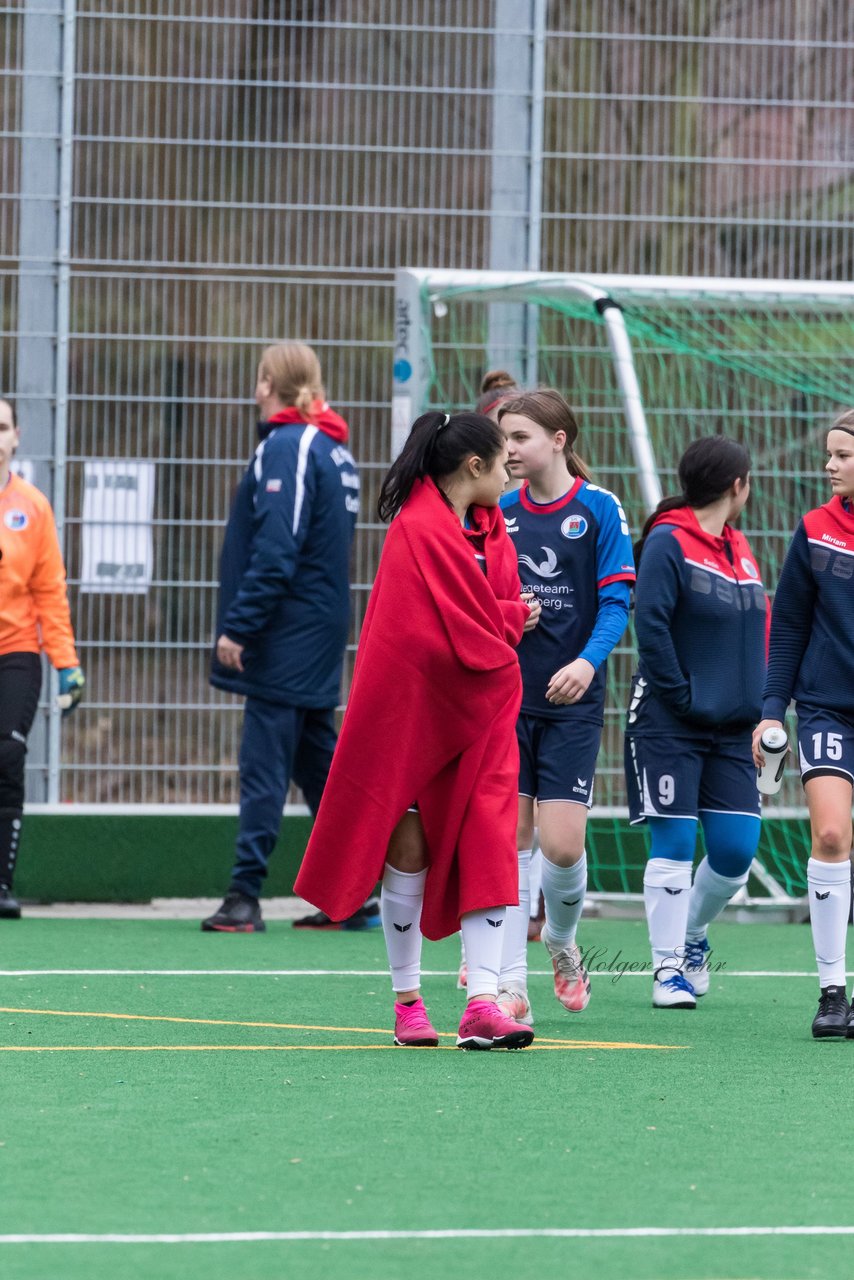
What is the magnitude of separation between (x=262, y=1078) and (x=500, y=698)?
1133mm

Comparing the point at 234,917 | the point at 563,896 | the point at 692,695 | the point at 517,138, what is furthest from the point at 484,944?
the point at 517,138

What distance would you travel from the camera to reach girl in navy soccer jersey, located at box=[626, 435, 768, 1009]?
6867 millimetres

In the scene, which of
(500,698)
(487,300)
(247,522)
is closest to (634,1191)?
(500,698)

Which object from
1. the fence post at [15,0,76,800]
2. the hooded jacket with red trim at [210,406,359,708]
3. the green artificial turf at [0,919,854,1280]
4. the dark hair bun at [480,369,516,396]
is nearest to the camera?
the green artificial turf at [0,919,854,1280]

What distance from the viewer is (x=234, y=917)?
355 inches

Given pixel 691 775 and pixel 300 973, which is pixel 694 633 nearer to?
pixel 691 775

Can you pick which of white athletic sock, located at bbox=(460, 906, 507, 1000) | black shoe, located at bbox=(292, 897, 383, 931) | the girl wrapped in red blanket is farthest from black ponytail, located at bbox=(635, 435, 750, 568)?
black shoe, located at bbox=(292, 897, 383, 931)

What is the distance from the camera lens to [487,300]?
9922mm

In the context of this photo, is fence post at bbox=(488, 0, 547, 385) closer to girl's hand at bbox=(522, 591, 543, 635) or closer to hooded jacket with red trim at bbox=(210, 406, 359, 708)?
hooded jacket with red trim at bbox=(210, 406, 359, 708)

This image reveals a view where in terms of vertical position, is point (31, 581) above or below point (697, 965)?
above

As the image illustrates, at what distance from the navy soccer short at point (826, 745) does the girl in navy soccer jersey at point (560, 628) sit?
0.59 meters

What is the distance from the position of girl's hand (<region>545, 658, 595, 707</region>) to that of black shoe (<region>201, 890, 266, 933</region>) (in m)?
3.08

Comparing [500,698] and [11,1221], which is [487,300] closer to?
[500,698]

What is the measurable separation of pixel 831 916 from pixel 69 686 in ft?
12.7
